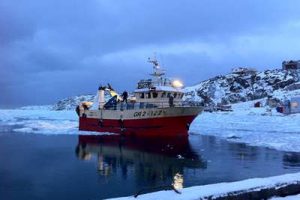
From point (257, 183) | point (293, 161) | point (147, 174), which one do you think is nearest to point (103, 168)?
point (147, 174)

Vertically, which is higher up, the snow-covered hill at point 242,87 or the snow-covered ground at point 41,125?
the snow-covered hill at point 242,87

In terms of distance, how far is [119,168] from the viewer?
664 inches

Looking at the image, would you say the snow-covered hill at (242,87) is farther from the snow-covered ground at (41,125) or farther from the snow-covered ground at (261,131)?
the snow-covered ground at (261,131)

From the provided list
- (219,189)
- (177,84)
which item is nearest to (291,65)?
(177,84)

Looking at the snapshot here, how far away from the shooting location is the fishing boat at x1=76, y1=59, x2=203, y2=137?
3300 cm

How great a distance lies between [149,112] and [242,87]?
123 metres

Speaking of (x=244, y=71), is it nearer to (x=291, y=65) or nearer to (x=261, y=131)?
(x=291, y=65)

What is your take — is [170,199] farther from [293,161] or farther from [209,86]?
[209,86]

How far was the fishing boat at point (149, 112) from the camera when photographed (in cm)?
3300

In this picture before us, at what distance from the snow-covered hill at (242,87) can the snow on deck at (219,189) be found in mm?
125627

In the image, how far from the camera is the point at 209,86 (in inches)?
6540

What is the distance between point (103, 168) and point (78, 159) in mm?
3201

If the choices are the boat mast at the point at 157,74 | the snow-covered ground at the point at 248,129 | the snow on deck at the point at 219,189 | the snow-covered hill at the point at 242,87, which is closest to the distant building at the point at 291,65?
→ the snow-covered hill at the point at 242,87

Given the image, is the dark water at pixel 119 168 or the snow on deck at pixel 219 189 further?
the dark water at pixel 119 168
